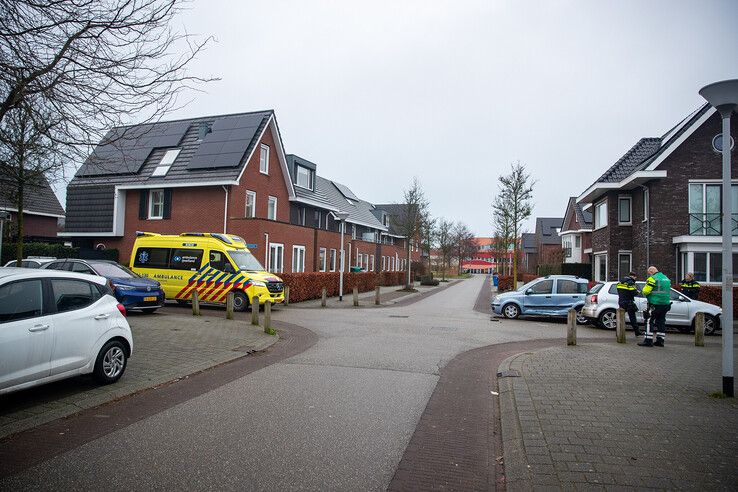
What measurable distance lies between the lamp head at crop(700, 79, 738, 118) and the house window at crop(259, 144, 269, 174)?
2310cm

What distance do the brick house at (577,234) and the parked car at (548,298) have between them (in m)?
25.2

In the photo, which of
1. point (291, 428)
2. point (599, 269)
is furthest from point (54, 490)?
point (599, 269)

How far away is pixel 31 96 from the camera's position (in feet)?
21.6

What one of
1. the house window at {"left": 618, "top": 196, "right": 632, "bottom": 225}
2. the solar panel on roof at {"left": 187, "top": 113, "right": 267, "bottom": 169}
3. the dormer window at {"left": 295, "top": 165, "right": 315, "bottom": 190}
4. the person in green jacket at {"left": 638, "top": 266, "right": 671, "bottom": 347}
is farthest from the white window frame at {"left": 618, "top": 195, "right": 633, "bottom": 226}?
the solar panel on roof at {"left": 187, "top": 113, "right": 267, "bottom": 169}

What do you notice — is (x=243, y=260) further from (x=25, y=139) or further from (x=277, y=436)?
(x=277, y=436)

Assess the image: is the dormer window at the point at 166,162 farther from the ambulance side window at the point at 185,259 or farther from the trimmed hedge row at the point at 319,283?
the trimmed hedge row at the point at 319,283

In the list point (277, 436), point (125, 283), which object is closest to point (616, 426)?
point (277, 436)

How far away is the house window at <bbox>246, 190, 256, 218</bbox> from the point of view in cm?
2625

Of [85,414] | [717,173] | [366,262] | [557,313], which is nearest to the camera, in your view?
[85,414]

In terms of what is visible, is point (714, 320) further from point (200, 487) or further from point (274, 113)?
point (274, 113)

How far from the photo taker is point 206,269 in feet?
56.9

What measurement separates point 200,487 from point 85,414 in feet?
8.82

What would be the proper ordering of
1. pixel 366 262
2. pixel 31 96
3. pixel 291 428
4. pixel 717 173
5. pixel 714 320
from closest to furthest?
pixel 291 428 < pixel 31 96 < pixel 714 320 < pixel 717 173 < pixel 366 262

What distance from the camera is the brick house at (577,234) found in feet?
136
